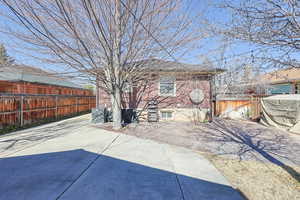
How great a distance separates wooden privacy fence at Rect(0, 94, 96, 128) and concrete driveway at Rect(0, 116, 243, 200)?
3.12 meters

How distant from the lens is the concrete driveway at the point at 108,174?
86.7 inches

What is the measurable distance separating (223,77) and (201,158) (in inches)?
603

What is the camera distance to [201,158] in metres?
3.54

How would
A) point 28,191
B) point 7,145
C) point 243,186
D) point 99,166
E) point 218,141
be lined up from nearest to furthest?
1. point 28,191
2. point 243,186
3. point 99,166
4. point 7,145
5. point 218,141

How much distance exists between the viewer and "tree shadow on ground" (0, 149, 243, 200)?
7.12 ft

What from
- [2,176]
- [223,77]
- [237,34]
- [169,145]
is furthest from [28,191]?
[223,77]

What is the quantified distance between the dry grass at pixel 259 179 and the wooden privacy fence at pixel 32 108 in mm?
8953

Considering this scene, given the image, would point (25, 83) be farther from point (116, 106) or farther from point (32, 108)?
point (116, 106)

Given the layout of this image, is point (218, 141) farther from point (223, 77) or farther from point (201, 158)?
point (223, 77)

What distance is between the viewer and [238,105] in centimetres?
1057

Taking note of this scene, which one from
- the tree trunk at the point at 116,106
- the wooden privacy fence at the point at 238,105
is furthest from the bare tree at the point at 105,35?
the wooden privacy fence at the point at 238,105

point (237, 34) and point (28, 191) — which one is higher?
point (237, 34)

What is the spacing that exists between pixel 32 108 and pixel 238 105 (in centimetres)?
1394

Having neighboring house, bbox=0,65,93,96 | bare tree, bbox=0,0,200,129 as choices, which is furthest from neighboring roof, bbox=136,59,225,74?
neighboring house, bbox=0,65,93,96
